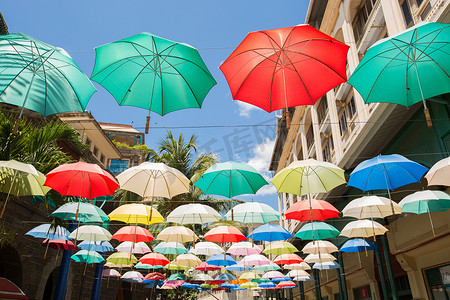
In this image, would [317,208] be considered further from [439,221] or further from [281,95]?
[281,95]

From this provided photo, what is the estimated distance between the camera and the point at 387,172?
9.38m

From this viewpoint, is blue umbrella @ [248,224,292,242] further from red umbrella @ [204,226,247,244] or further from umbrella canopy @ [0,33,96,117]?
umbrella canopy @ [0,33,96,117]

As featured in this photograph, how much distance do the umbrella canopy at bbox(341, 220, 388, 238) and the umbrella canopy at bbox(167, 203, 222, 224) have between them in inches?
187

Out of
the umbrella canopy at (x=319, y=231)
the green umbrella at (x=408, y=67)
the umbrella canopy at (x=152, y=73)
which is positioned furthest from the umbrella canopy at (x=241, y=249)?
the green umbrella at (x=408, y=67)

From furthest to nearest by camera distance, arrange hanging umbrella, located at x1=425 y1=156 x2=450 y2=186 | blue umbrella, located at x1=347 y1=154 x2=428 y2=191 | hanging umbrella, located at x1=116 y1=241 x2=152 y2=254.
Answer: hanging umbrella, located at x1=116 y1=241 x2=152 y2=254
blue umbrella, located at x1=347 y1=154 x2=428 y2=191
hanging umbrella, located at x1=425 y1=156 x2=450 y2=186

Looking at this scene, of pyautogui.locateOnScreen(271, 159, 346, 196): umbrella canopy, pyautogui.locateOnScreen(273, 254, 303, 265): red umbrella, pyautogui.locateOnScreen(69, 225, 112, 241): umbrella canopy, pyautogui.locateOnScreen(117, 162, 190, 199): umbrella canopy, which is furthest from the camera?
pyautogui.locateOnScreen(273, 254, 303, 265): red umbrella

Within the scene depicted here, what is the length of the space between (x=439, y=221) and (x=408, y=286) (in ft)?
12.7

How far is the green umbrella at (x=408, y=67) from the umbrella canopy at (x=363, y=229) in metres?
6.19

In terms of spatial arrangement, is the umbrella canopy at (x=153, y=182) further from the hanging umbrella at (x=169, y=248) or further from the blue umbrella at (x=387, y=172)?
the hanging umbrella at (x=169, y=248)

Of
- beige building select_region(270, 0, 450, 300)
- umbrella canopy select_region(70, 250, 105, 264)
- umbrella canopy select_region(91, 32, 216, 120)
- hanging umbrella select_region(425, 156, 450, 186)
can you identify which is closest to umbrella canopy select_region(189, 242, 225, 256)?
umbrella canopy select_region(70, 250, 105, 264)

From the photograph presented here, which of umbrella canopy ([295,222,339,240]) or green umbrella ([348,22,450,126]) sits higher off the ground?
green umbrella ([348,22,450,126])

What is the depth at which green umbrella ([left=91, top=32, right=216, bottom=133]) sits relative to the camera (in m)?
6.54

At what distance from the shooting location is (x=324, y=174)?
32.4 ft

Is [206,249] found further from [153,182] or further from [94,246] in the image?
[153,182]
